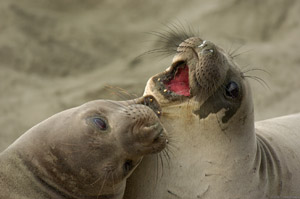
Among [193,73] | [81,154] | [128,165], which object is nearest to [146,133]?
[128,165]

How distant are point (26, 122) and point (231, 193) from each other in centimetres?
362

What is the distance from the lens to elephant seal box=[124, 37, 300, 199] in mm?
4391

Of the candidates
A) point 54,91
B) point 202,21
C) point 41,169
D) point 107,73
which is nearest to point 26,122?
point 54,91

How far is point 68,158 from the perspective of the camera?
3916 millimetres

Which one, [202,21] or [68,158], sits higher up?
[202,21]

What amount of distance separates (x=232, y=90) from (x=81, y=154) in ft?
3.85

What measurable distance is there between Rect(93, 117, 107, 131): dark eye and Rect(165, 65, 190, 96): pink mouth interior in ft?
2.64

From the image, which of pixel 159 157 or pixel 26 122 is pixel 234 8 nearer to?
pixel 26 122

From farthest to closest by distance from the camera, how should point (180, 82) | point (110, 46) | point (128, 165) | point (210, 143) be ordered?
point (110, 46) → point (180, 82) → point (210, 143) → point (128, 165)

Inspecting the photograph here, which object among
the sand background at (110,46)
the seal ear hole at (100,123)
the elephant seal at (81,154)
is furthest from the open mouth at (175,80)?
the sand background at (110,46)

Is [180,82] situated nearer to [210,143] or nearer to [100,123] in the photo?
[210,143]

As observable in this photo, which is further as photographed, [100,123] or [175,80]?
[175,80]

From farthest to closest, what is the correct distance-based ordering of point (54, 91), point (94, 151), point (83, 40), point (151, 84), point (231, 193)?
1. point (83, 40)
2. point (54, 91)
3. point (151, 84)
4. point (231, 193)
5. point (94, 151)

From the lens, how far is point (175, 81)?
4.73 metres
